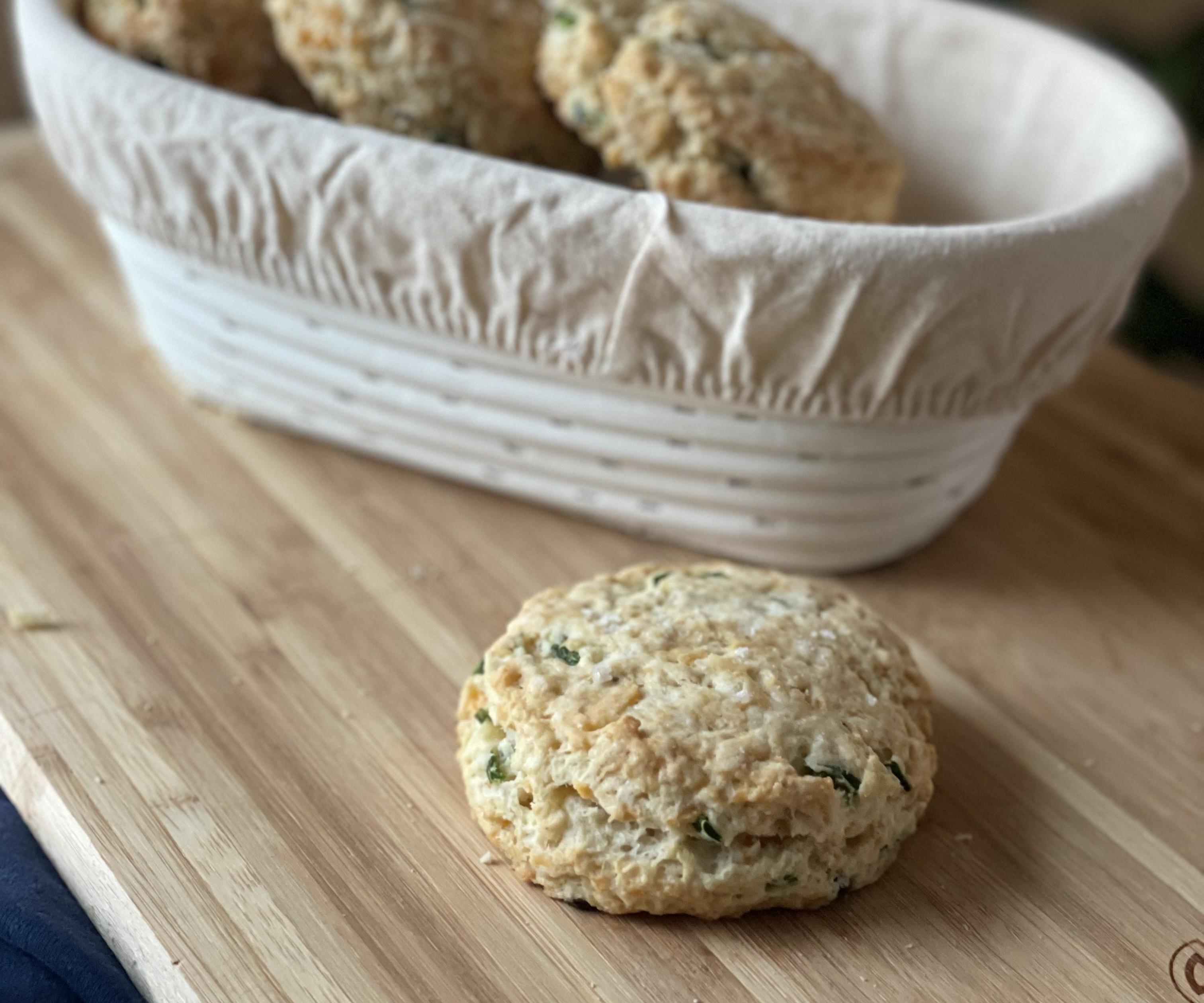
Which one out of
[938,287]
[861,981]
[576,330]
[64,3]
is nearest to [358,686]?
[576,330]

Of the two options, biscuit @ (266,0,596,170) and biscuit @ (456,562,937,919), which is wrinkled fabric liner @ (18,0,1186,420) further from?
biscuit @ (456,562,937,919)

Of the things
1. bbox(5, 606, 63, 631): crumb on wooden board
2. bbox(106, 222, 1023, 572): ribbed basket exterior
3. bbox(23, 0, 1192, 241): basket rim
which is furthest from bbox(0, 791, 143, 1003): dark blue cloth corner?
bbox(23, 0, 1192, 241): basket rim

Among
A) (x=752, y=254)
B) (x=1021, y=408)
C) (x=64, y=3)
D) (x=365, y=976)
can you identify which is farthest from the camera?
(x=64, y=3)

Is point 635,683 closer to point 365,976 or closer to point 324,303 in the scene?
point 365,976

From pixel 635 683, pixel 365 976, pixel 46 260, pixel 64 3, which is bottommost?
pixel 46 260

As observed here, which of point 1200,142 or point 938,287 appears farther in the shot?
point 1200,142

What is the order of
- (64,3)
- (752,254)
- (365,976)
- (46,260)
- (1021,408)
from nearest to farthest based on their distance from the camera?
(365,976)
(752,254)
(1021,408)
(64,3)
(46,260)

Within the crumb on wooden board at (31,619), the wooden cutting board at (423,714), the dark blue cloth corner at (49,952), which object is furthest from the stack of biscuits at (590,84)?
the dark blue cloth corner at (49,952)
